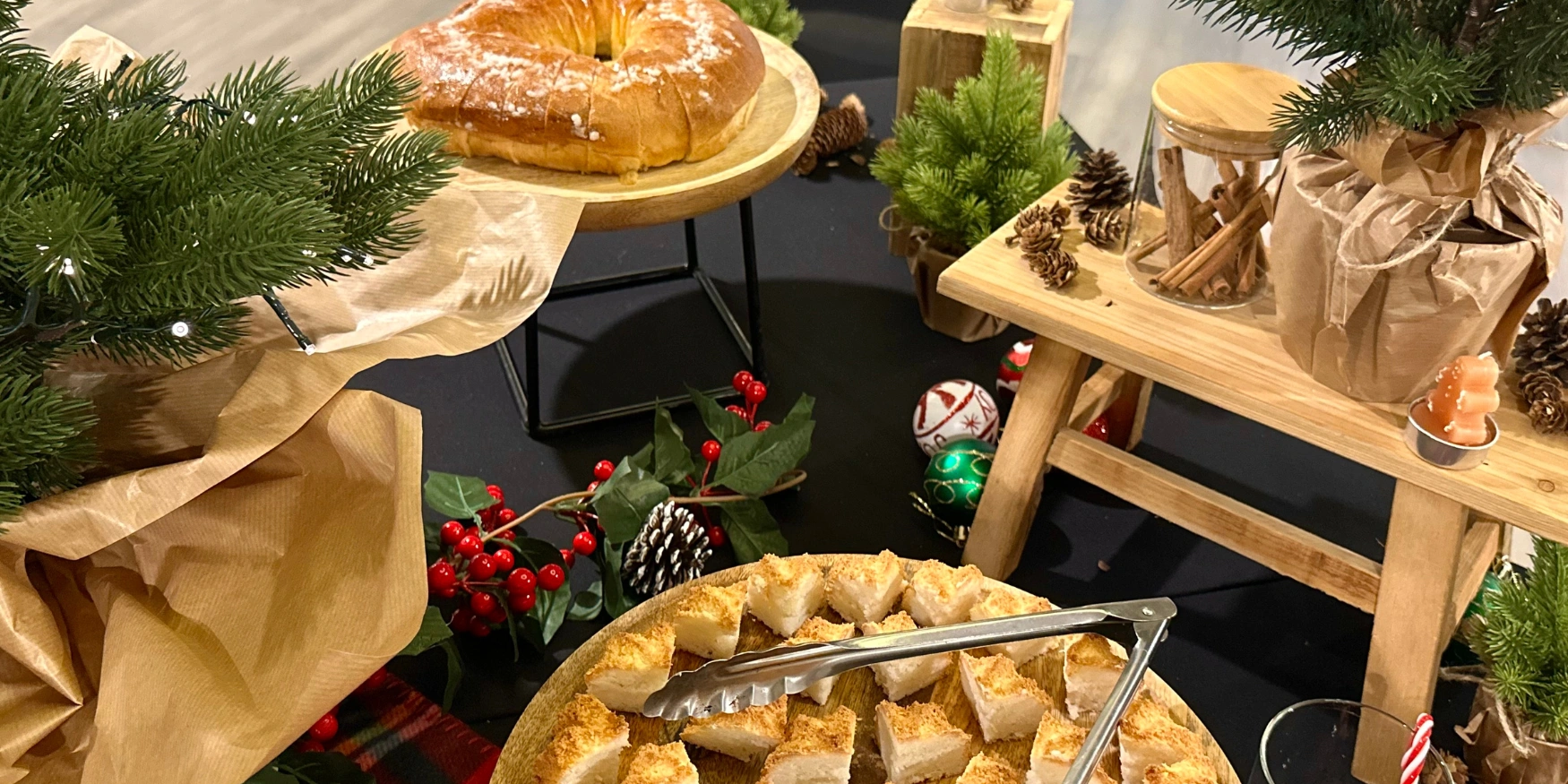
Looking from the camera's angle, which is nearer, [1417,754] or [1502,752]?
[1417,754]

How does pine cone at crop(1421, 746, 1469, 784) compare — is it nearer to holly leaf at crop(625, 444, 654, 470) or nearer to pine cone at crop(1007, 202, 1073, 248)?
pine cone at crop(1007, 202, 1073, 248)

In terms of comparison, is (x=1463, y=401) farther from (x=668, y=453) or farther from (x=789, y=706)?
(x=668, y=453)

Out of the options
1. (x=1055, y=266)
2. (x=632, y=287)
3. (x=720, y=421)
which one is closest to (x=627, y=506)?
(x=720, y=421)

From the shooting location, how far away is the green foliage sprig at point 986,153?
1832mm

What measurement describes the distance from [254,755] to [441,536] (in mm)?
805

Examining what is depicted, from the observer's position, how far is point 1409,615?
48.4 inches

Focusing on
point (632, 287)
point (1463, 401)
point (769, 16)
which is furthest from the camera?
point (769, 16)

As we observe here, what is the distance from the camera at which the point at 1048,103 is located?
2.19 meters

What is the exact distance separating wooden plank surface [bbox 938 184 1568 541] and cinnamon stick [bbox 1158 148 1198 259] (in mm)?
74

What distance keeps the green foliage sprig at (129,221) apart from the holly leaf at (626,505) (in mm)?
777

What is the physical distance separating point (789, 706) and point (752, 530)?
1.93 ft

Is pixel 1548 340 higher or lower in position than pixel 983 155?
higher

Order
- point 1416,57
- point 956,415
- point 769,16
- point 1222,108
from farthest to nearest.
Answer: point 769,16 → point 956,415 → point 1222,108 → point 1416,57

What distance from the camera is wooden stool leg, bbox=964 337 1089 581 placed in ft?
4.58
